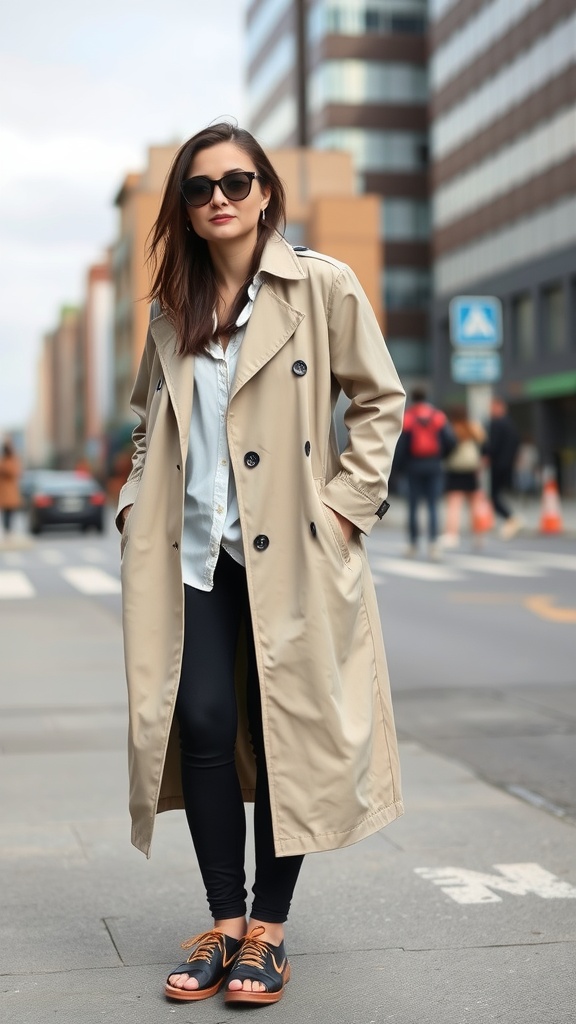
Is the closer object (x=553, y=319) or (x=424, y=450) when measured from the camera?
(x=424, y=450)

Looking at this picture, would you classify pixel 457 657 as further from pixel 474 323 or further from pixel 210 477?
pixel 474 323

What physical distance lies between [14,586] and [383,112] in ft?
186

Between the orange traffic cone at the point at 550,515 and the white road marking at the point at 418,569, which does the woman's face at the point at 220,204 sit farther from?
the orange traffic cone at the point at 550,515

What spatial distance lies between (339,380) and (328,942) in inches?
53.9

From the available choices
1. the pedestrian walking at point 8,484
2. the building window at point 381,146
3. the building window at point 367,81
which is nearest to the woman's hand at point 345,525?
the pedestrian walking at point 8,484

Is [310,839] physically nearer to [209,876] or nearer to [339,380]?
[209,876]

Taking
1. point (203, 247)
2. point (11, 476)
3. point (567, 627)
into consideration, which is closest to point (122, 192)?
point (11, 476)

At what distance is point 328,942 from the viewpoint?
12.3 feet

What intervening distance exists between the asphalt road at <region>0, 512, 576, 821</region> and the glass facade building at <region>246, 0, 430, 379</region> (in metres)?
53.5

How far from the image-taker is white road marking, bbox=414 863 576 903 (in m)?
4.14

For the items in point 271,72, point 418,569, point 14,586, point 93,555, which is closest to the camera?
point 14,586

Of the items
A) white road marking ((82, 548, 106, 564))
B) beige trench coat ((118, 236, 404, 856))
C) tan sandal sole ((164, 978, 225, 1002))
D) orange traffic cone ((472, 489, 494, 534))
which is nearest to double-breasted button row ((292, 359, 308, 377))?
beige trench coat ((118, 236, 404, 856))

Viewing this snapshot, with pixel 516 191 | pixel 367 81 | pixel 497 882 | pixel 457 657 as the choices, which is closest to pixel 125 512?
pixel 497 882

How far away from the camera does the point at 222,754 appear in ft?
Answer: 11.0
